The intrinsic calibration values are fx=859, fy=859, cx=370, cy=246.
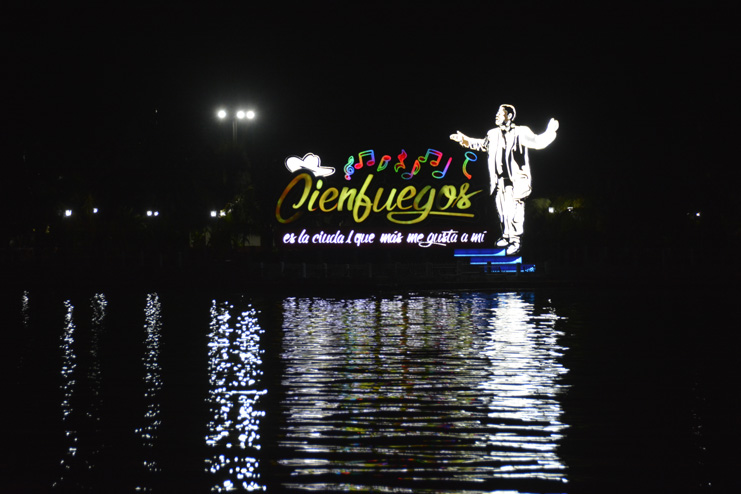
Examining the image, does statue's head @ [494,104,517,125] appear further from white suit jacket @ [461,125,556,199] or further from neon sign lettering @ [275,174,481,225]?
neon sign lettering @ [275,174,481,225]

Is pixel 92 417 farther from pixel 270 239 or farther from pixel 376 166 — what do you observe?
pixel 270 239

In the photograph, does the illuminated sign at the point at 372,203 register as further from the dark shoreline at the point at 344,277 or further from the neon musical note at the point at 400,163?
the dark shoreline at the point at 344,277

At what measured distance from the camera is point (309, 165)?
164 feet

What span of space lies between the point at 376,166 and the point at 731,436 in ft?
135

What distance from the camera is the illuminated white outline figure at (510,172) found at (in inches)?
1953

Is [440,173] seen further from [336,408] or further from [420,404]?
[336,408]

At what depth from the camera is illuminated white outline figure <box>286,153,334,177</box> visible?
163 feet

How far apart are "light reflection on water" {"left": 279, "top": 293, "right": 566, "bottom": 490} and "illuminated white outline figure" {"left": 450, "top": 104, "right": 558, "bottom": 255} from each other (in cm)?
2740

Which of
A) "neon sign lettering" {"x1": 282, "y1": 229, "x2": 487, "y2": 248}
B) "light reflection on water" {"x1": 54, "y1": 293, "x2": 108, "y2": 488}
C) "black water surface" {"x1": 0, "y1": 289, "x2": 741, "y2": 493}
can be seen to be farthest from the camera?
"neon sign lettering" {"x1": 282, "y1": 229, "x2": 487, "y2": 248}

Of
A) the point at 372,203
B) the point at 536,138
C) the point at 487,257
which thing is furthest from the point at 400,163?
the point at 536,138

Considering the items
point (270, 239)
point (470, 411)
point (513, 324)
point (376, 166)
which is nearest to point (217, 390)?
point (470, 411)

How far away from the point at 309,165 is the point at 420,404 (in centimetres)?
3880

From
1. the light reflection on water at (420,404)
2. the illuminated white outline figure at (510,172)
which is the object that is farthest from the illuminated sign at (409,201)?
the light reflection on water at (420,404)

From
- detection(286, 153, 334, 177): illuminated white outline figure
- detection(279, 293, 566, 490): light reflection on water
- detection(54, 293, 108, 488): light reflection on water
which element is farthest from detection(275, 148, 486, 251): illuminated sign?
detection(54, 293, 108, 488): light reflection on water
